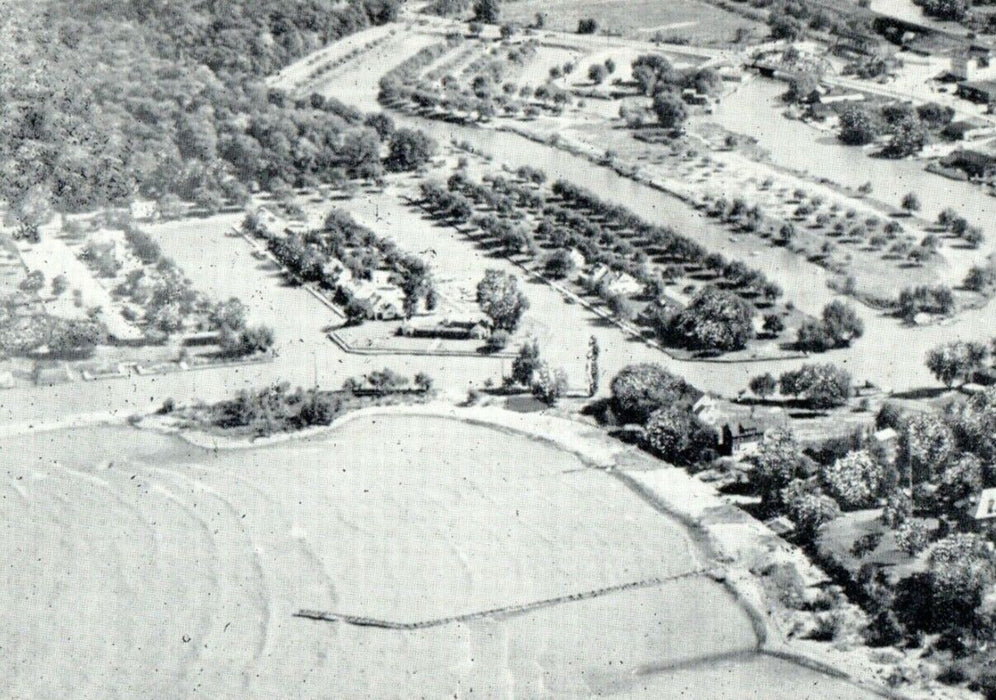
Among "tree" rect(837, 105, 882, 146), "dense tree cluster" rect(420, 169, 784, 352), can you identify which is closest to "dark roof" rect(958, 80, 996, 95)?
"tree" rect(837, 105, 882, 146)

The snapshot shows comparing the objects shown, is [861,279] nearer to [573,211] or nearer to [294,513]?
[573,211]

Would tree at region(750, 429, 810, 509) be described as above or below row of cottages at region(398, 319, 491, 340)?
above

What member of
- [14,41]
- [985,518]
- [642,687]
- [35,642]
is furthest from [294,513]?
[14,41]

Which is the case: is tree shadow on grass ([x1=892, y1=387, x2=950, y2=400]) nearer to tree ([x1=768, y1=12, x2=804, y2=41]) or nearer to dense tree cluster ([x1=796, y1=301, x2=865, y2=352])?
dense tree cluster ([x1=796, y1=301, x2=865, y2=352])

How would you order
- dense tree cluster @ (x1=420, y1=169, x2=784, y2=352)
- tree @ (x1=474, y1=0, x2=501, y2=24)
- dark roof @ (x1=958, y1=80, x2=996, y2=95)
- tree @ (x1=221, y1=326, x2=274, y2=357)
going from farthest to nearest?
tree @ (x1=474, y1=0, x2=501, y2=24) < dark roof @ (x1=958, y1=80, x2=996, y2=95) < tree @ (x1=221, y1=326, x2=274, y2=357) < dense tree cluster @ (x1=420, y1=169, x2=784, y2=352)

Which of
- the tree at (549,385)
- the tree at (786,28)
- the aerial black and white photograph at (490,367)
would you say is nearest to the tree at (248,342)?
the aerial black and white photograph at (490,367)

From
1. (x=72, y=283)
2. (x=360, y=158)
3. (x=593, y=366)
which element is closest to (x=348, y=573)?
(x=593, y=366)
